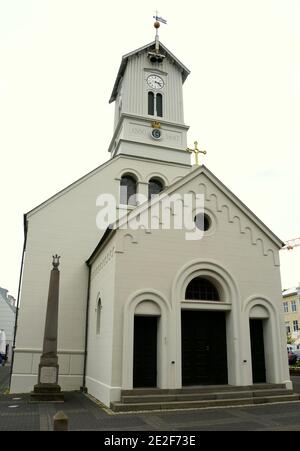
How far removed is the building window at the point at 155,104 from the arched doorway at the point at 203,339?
537 inches

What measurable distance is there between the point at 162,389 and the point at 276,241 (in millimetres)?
8106

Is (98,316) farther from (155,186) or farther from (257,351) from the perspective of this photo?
(155,186)

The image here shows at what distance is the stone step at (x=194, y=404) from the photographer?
479 inches

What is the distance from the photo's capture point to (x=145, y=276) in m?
14.4

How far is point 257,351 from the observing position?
1585 cm

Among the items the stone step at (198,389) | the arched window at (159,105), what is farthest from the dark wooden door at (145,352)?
the arched window at (159,105)

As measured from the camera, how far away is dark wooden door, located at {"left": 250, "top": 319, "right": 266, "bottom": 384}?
15.6 metres

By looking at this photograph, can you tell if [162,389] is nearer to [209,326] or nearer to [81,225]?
[209,326]

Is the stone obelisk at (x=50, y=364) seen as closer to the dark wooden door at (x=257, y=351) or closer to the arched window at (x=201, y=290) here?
the arched window at (x=201, y=290)

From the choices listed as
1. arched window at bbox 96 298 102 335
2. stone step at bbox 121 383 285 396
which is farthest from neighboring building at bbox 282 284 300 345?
arched window at bbox 96 298 102 335

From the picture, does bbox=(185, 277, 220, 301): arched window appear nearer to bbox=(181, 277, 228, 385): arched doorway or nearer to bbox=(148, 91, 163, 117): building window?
bbox=(181, 277, 228, 385): arched doorway

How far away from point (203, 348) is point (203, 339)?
1.16 feet

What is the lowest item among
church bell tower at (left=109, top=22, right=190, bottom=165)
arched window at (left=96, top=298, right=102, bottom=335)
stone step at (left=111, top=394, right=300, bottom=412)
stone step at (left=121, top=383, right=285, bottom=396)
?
stone step at (left=111, top=394, right=300, bottom=412)
